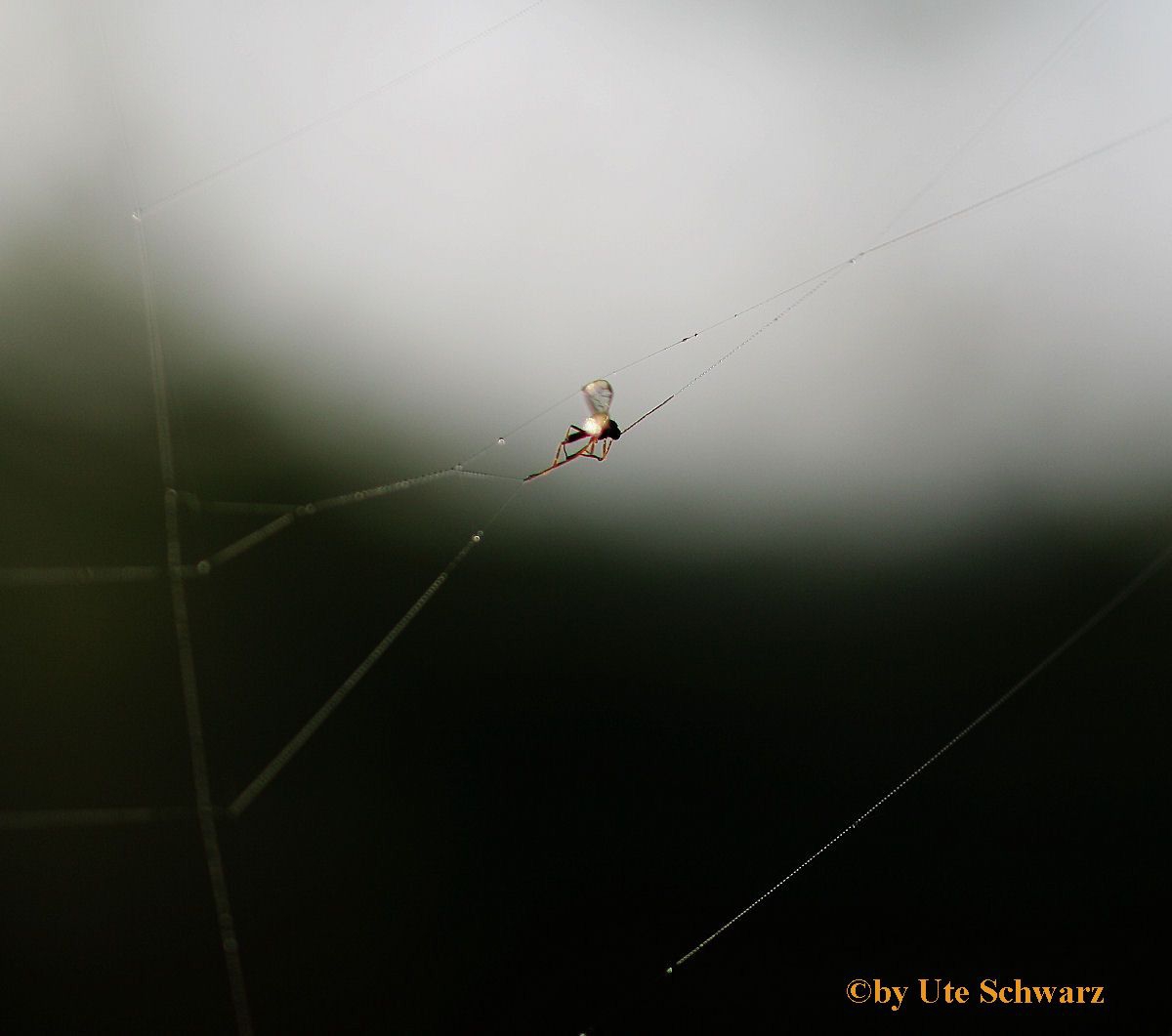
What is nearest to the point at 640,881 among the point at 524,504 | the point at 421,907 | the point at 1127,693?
the point at 421,907

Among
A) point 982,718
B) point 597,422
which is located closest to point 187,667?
point 597,422

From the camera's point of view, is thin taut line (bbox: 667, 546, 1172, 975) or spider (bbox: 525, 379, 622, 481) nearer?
spider (bbox: 525, 379, 622, 481)

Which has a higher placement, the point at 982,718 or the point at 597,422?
the point at 597,422

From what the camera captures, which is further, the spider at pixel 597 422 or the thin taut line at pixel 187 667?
the thin taut line at pixel 187 667

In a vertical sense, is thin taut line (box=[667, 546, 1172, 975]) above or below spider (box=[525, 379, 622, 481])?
below

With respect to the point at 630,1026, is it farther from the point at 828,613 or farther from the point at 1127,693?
the point at 1127,693

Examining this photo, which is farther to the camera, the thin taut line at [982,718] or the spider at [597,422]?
the thin taut line at [982,718]

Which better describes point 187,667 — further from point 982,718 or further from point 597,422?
point 982,718

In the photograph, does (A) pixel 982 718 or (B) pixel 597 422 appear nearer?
(B) pixel 597 422

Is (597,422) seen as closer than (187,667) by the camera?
Yes

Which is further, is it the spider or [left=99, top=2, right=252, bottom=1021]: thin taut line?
[left=99, top=2, right=252, bottom=1021]: thin taut line

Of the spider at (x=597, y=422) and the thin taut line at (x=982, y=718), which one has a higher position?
the spider at (x=597, y=422)
